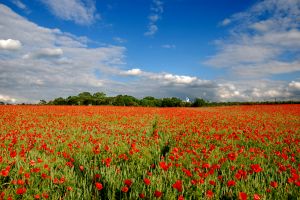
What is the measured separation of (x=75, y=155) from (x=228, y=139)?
5478mm

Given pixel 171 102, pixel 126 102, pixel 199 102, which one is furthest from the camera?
pixel 199 102

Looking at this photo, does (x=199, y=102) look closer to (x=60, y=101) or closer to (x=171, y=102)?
(x=171, y=102)

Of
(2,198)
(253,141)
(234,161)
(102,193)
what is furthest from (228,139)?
(2,198)

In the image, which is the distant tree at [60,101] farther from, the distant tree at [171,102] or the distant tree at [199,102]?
the distant tree at [199,102]

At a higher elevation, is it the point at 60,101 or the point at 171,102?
the point at 60,101

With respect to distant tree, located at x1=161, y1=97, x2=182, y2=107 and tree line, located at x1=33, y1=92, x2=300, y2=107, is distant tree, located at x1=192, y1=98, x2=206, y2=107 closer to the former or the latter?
tree line, located at x1=33, y1=92, x2=300, y2=107

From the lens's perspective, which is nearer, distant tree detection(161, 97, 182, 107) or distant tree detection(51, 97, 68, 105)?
distant tree detection(51, 97, 68, 105)

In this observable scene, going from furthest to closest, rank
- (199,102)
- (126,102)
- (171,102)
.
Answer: (199,102)
(171,102)
(126,102)

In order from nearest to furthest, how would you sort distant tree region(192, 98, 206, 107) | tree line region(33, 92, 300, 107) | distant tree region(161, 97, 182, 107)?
tree line region(33, 92, 300, 107) → distant tree region(161, 97, 182, 107) → distant tree region(192, 98, 206, 107)

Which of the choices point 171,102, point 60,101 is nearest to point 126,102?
point 171,102

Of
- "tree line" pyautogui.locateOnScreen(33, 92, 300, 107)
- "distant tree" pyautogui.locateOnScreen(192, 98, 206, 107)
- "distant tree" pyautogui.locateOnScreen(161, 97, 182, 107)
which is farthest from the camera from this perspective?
"distant tree" pyautogui.locateOnScreen(192, 98, 206, 107)

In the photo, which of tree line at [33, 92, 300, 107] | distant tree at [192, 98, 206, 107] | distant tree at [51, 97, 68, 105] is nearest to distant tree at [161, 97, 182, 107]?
tree line at [33, 92, 300, 107]

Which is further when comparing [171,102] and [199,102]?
[199,102]

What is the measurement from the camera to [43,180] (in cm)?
477
